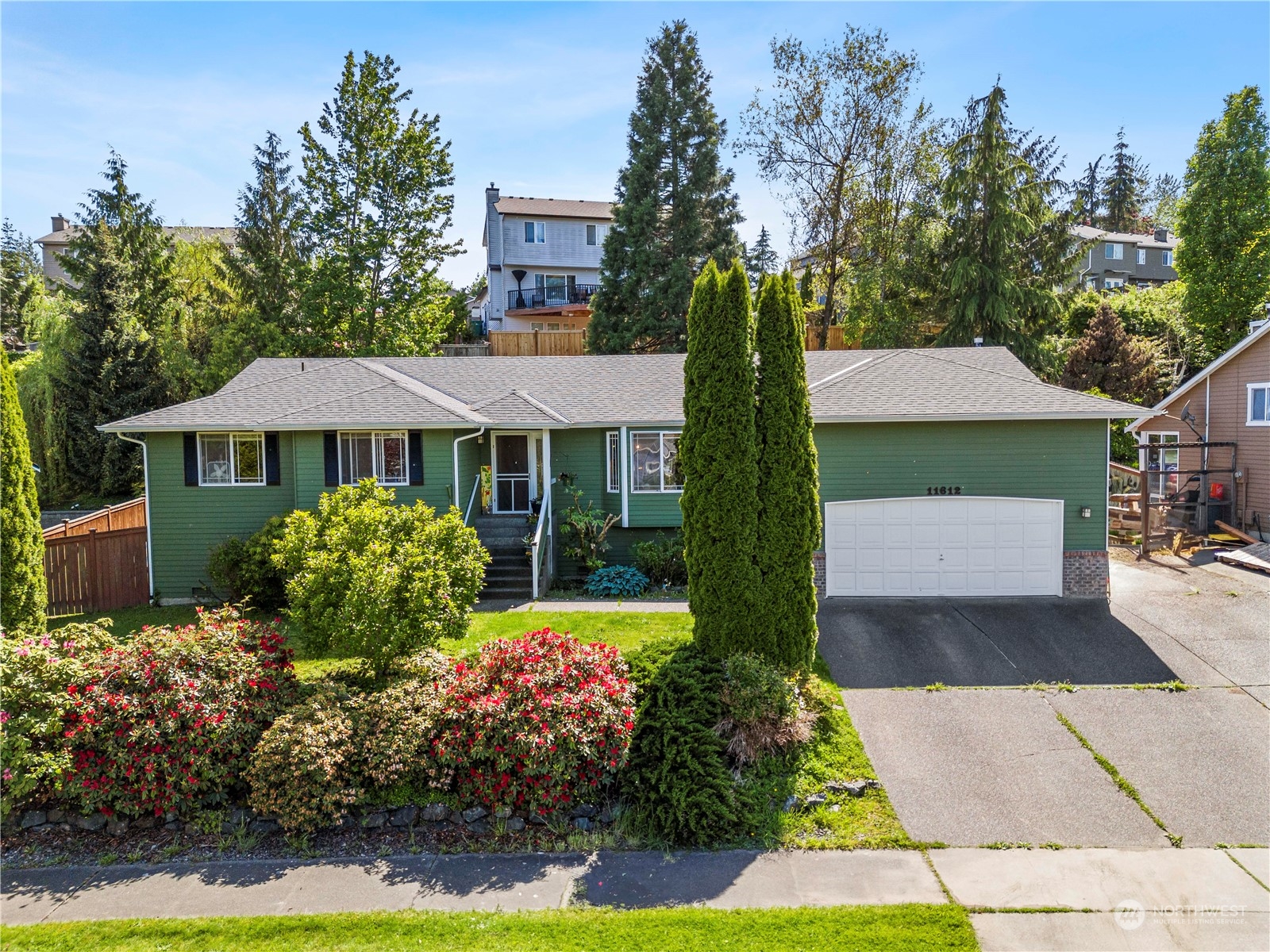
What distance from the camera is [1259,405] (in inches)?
741

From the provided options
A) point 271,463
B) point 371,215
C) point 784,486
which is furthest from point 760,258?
point 784,486

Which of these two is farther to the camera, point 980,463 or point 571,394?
point 571,394

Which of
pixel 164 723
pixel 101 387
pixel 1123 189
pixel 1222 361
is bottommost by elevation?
pixel 164 723

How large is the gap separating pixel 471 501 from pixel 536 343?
1569 centimetres

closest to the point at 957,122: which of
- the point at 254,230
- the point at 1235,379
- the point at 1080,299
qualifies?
the point at 1080,299

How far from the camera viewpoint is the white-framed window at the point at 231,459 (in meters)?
15.0

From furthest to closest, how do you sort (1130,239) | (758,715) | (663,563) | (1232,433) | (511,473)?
(1130,239)
(1232,433)
(511,473)
(663,563)
(758,715)

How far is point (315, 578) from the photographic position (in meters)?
8.89

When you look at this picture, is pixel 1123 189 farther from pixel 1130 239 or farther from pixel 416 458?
pixel 416 458

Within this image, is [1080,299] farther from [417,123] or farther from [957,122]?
[417,123]

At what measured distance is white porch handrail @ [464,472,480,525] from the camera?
1532 cm

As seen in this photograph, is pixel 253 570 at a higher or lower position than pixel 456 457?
lower

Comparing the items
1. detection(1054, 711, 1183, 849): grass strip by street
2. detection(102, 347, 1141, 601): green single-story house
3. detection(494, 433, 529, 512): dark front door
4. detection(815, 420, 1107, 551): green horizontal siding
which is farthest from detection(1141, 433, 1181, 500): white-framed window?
detection(494, 433, 529, 512): dark front door

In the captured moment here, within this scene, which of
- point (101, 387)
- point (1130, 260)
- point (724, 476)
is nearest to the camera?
point (724, 476)
